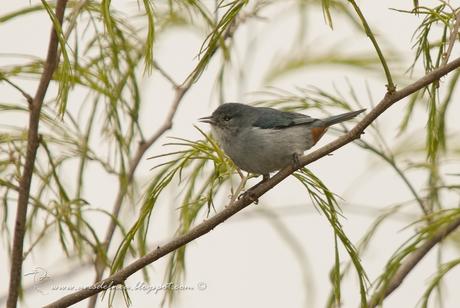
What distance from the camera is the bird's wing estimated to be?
3.66m

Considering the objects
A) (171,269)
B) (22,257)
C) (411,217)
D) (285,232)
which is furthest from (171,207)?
Result: (411,217)

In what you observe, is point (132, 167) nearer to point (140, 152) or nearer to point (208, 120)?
point (140, 152)

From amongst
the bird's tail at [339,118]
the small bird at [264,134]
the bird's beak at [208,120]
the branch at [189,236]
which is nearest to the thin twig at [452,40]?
the branch at [189,236]

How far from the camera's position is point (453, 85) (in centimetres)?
256

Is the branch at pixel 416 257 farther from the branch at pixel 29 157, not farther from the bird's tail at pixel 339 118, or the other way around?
the branch at pixel 29 157

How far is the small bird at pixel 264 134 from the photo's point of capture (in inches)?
135

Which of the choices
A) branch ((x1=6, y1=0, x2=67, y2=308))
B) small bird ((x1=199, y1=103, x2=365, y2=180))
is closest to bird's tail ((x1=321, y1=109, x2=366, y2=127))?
small bird ((x1=199, y1=103, x2=365, y2=180))

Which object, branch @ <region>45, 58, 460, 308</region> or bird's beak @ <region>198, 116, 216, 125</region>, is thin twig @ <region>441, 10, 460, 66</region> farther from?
bird's beak @ <region>198, 116, 216, 125</region>

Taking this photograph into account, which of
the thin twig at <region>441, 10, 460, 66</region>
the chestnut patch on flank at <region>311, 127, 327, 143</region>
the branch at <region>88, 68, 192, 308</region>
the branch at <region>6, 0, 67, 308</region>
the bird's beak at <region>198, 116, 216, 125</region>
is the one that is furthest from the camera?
the bird's beak at <region>198, 116, 216, 125</region>

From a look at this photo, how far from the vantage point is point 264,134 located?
3.62 meters

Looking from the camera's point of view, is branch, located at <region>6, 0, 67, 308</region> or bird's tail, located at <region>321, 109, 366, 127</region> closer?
branch, located at <region>6, 0, 67, 308</region>

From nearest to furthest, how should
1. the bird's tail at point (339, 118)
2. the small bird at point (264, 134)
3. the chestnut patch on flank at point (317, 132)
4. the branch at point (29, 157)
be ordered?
the branch at point (29, 157)
the bird's tail at point (339, 118)
the small bird at point (264, 134)
the chestnut patch on flank at point (317, 132)

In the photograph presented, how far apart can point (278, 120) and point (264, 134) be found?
17cm

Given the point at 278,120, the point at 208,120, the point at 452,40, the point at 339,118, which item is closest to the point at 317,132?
the point at 278,120
